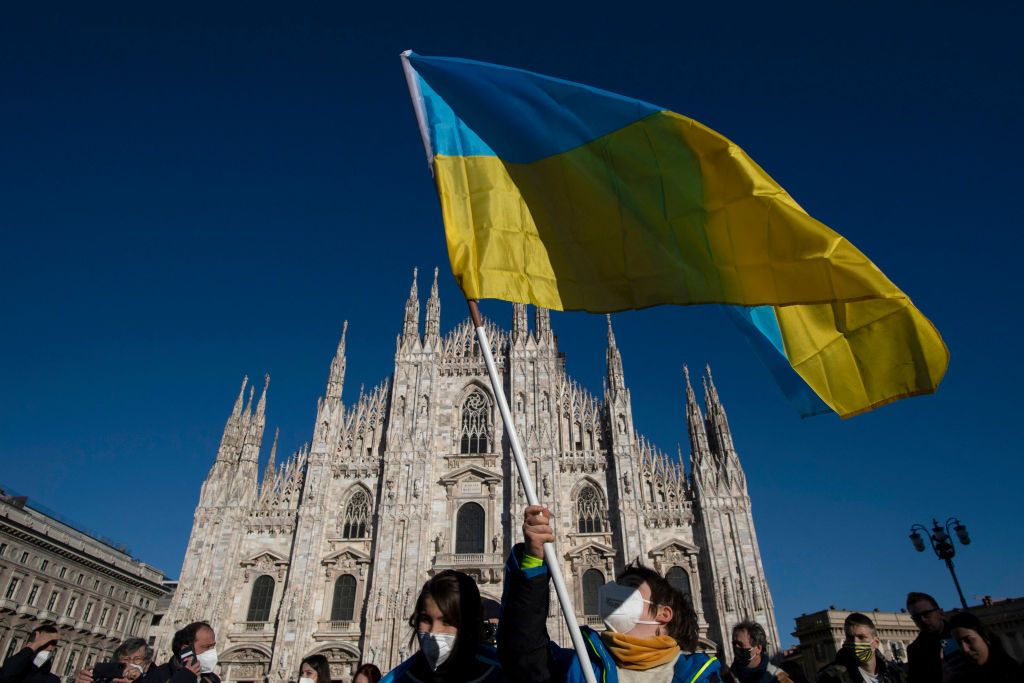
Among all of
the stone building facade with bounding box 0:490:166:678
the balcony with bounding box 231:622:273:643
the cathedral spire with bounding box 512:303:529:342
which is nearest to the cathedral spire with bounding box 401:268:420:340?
the cathedral spire with bounding box 512:303:529:342

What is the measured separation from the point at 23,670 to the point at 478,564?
21960mm

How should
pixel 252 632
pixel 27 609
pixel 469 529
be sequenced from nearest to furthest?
pixel 252 632
pixel 469 529
pixel 27 609

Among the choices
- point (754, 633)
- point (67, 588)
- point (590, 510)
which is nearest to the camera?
point (754, 633)

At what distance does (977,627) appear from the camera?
4359mm

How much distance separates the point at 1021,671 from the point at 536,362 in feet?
88.1

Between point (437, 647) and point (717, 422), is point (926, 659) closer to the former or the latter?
point (437, 647)

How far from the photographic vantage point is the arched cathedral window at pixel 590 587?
1026 inches

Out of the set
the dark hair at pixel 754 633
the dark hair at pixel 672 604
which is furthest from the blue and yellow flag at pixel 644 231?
the dark hair at pixel 672 604

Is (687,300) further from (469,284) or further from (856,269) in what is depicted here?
(469,284)

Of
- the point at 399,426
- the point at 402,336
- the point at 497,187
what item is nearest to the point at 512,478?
the point at 399,426

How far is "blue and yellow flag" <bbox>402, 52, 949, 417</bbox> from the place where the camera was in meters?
4.29

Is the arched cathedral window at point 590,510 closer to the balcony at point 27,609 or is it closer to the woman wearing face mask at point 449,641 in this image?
the balcony at point 27,609

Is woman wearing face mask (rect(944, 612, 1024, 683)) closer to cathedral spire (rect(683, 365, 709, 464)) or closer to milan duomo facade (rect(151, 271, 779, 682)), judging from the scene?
milan duomo facade (rect(151, 271, 779, 682))

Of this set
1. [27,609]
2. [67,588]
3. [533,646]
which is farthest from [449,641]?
[67,588]
